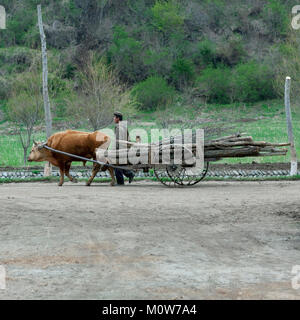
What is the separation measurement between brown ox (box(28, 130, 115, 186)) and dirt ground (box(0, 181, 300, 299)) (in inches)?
66.1

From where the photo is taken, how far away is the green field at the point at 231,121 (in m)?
32.5

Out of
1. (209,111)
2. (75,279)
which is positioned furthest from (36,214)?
(209,111)

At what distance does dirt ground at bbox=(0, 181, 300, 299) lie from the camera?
6668mm

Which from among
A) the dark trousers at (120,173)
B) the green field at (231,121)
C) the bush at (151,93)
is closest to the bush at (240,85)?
the green field at (231,121)

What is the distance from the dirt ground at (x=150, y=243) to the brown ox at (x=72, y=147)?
1.68m

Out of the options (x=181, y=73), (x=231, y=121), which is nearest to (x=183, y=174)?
(x=231, y=121)

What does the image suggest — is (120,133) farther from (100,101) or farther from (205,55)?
(205,55)

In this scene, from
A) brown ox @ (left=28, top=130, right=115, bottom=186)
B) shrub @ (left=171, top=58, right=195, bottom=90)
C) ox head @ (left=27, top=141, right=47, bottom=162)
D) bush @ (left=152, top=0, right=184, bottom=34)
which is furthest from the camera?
bush @ (left=152, top=0, right=184, bottom=34)

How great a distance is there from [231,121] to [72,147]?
28.2 meters

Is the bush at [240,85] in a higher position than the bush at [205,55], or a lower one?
lower

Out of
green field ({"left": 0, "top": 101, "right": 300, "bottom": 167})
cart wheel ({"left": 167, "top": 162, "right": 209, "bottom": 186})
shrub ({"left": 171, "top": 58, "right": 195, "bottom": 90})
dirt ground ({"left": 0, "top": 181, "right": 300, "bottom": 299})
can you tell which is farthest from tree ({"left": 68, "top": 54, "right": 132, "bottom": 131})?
shrub ({"left": 171, "top": 58, "right": 195, "bottom": 90})

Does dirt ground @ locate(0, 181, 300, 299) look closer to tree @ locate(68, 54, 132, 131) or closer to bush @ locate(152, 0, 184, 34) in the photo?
tree @ locate(68, 54, 132, 131)

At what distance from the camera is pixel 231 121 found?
42688 mm

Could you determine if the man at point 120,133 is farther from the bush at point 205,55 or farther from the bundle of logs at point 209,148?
the bush at point 205,55
